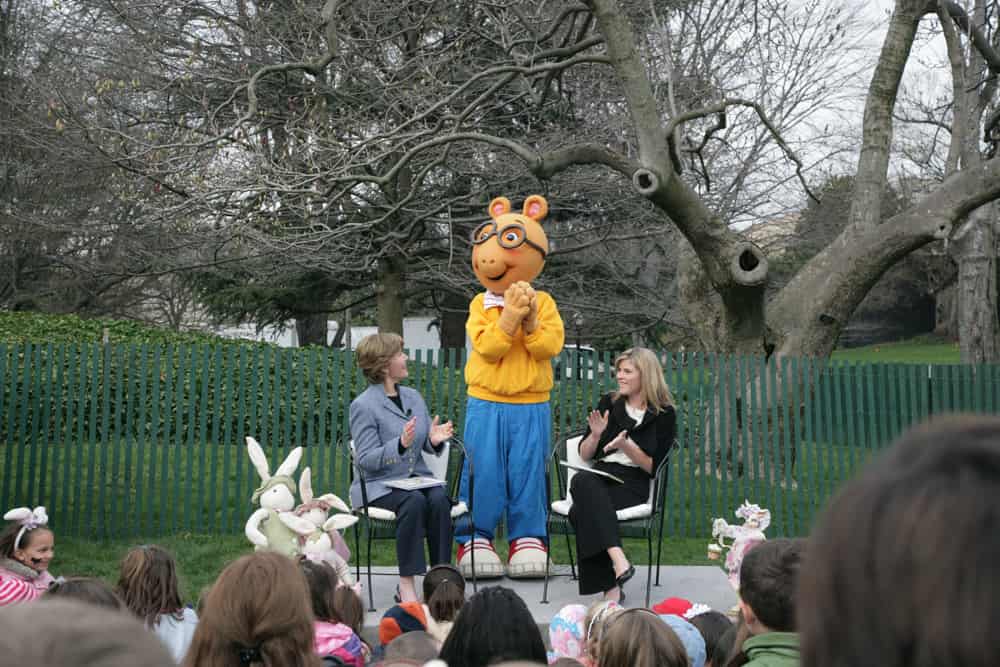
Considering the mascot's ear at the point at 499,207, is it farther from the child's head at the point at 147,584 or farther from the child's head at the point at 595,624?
the child's head at the point at 147,584

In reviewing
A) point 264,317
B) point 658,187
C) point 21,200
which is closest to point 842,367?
point 658,187

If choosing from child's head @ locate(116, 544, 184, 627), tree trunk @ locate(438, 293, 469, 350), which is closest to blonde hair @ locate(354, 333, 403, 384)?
child's head @ locate(116, 544, 184, 627)

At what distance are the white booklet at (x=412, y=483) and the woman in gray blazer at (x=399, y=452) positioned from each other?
3cm

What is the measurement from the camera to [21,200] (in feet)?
50.1

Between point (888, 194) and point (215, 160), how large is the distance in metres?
16.1

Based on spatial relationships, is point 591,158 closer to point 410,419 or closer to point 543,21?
point 543,21

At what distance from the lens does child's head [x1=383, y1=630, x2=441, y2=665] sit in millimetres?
3021

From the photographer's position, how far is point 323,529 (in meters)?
5.18

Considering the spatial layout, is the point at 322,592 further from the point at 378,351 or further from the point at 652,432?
the point at 652,432

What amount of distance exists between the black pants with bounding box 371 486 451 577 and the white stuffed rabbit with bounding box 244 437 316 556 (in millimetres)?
617

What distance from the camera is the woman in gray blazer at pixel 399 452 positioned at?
5594 mm

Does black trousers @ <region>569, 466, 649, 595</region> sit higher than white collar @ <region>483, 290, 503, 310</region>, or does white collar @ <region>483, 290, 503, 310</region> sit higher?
white collar @ <region>483, 290, 503, 310</region>

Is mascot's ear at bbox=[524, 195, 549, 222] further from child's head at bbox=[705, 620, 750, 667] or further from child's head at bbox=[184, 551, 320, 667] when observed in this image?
child's head at bbox=[184, 551, 320, 667]

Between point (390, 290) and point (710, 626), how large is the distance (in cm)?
1155
